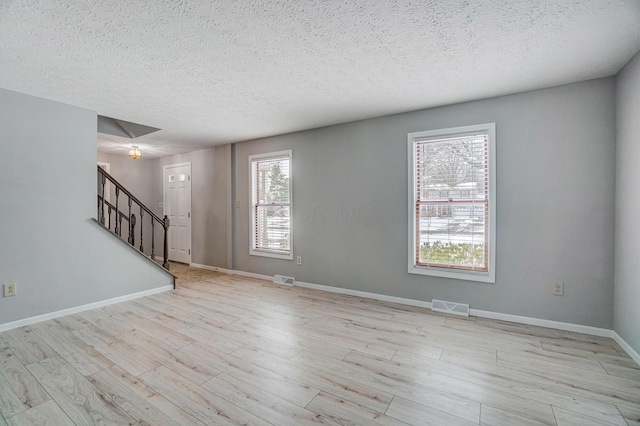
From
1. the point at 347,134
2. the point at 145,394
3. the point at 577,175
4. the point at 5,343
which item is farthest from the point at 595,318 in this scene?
the point at 5,343

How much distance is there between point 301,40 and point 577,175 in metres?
2.85

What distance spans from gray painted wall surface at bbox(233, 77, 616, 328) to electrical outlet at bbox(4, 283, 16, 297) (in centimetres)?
353

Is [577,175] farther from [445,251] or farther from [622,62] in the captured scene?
[445,251]

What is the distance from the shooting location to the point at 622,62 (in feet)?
7.70

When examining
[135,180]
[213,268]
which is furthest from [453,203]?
[135,180]

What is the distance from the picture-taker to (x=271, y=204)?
15.8 ft

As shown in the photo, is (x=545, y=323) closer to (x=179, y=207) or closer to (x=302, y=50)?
(x=302, y=50)

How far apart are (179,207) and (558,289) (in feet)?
21.2

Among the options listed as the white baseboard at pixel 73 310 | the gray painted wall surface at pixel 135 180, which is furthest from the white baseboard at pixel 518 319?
the gray painted wall surface at pixel 135 180

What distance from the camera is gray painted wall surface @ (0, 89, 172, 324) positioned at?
9.47 feet

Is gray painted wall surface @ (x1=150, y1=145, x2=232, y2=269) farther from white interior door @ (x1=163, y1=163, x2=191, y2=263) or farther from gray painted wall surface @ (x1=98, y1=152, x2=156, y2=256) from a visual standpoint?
gray painted wall surface @ (x1=98, y1=152, x2=156, y2=256)

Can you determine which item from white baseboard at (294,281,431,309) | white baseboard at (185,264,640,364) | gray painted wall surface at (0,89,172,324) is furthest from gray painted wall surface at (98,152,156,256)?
white baseboard at (185,264,640,364)

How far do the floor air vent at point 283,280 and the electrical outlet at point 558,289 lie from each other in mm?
3228

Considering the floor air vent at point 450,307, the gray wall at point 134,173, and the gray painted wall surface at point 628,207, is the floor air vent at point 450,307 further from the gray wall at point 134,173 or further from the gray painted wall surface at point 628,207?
the gray wall at point 134,173
